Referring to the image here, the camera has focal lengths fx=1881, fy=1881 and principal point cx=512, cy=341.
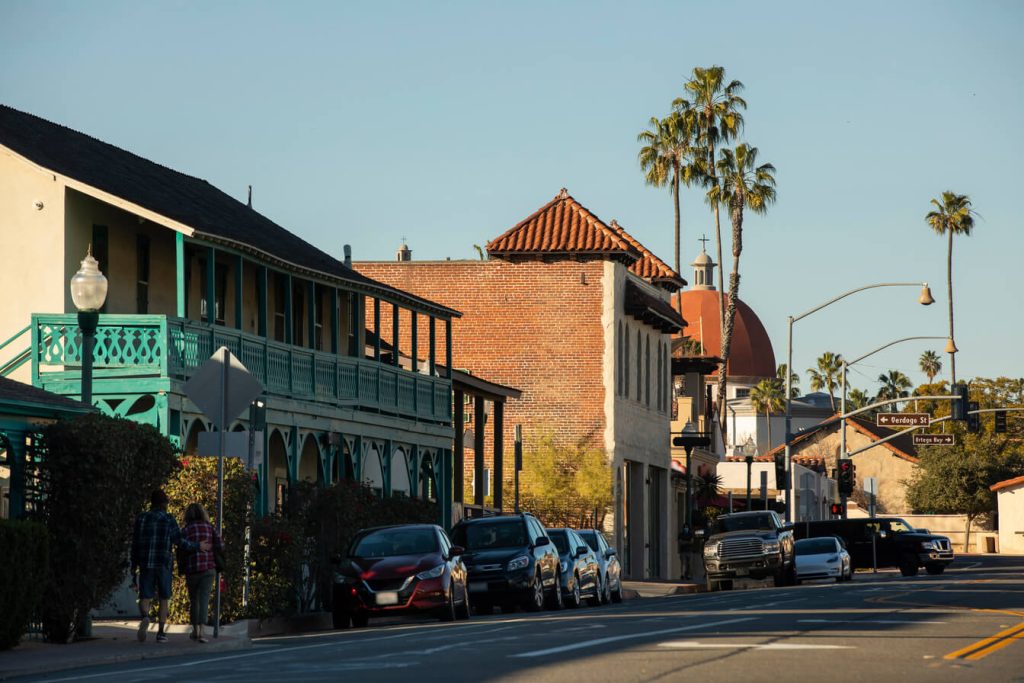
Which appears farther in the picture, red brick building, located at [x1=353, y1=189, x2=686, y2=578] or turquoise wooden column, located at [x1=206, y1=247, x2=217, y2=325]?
red brick building, located at [x1=353, y1=189, x2=686, y2=578]

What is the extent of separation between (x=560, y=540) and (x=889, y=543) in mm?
24071

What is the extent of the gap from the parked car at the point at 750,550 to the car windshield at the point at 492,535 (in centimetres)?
1470

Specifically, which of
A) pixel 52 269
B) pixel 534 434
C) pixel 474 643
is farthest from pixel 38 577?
pixel 534 434

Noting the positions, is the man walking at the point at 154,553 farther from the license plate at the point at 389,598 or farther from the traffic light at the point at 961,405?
the traffic light at the point at 961,405

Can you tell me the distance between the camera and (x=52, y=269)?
30250 mm

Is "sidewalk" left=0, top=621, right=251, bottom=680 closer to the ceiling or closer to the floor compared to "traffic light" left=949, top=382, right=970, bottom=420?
closer to the floor

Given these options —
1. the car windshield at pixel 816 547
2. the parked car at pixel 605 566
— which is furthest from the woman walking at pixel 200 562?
the car windshield at pixel 816 547

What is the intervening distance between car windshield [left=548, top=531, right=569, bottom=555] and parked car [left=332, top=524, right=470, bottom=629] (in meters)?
5.27

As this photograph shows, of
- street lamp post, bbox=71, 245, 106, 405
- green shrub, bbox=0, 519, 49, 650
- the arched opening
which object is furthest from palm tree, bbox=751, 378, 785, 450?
green shrub, bbox=0, 519, 49, 650

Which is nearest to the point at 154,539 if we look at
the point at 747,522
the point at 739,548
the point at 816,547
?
the point at 739,548

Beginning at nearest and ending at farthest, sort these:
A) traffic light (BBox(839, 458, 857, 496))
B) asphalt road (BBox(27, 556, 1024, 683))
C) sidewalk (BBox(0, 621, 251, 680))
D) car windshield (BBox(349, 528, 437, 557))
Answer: asphalt road (BBox(27, 556, 1024, 683)) → sidewalk (BBox(0, 621, 251, 680)) → car windshield (BBox(349, 528, 437, 557)) → traffic light (BBox(839, 458, 857, 496))

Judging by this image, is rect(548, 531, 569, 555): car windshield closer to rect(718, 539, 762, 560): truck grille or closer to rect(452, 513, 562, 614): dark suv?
rect(452, 513, 562, 614): dark suv

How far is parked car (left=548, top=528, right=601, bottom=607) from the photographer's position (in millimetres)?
31531

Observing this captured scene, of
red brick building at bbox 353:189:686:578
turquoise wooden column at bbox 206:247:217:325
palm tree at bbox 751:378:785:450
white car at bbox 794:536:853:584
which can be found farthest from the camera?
palm tree at bbox 751:378:785:450
